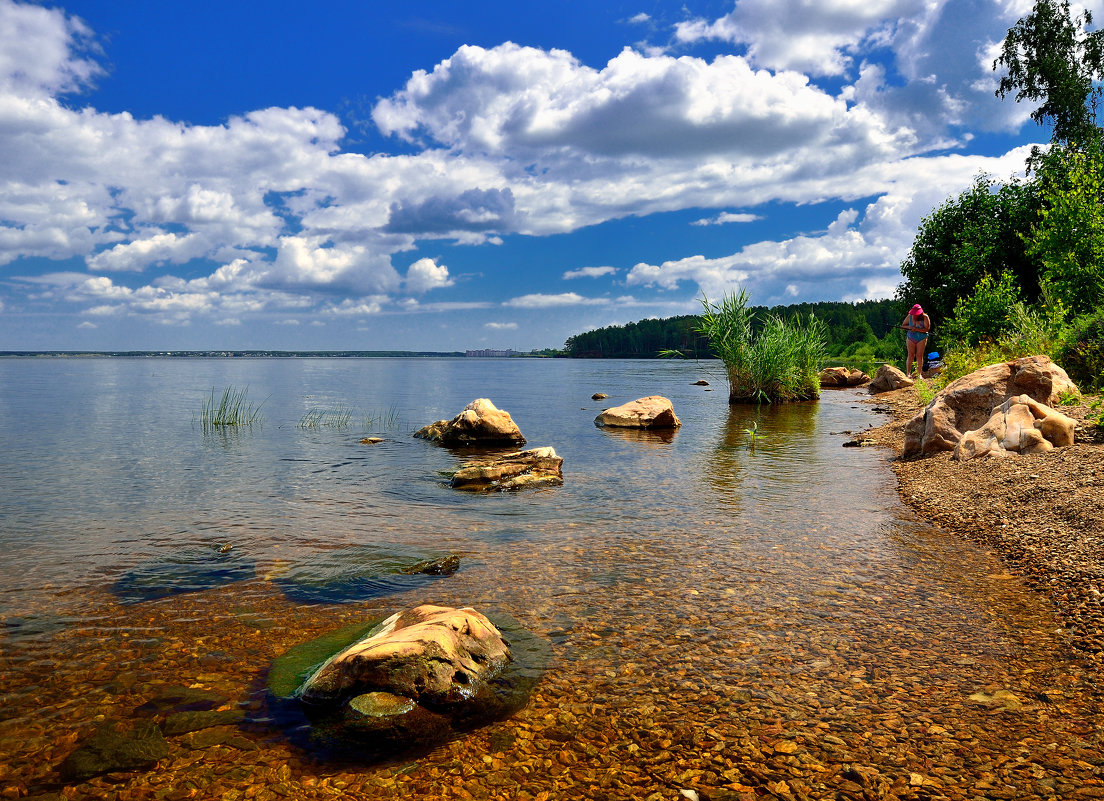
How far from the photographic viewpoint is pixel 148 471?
15.1 m

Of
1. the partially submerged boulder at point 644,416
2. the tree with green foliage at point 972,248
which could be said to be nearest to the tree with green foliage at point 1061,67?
the tree with green foliage at point 972,248

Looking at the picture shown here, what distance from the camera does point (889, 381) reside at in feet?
117

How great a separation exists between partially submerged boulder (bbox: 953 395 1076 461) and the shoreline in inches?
10.9

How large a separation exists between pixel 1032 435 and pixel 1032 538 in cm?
432

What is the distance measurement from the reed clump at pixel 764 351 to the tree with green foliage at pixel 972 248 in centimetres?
1344

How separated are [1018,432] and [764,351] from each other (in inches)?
687

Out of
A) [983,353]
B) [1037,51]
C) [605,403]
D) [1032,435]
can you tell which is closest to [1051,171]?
[1037,51]

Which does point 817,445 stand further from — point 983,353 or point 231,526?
point 231,526

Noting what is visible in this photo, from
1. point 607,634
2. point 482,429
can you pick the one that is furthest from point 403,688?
point 482,429

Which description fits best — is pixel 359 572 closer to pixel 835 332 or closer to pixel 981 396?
pixel 981 396

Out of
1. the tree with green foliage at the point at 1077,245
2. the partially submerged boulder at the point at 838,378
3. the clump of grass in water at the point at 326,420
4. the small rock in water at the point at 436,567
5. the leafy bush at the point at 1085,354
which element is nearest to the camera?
the small rock in water at the point at 436,567

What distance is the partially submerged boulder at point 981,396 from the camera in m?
13.5

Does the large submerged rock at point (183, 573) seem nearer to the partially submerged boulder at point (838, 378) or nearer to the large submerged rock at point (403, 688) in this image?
the large submerged rock at point (403, 688)

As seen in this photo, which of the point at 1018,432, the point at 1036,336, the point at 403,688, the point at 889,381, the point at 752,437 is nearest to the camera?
the point at 403,688
